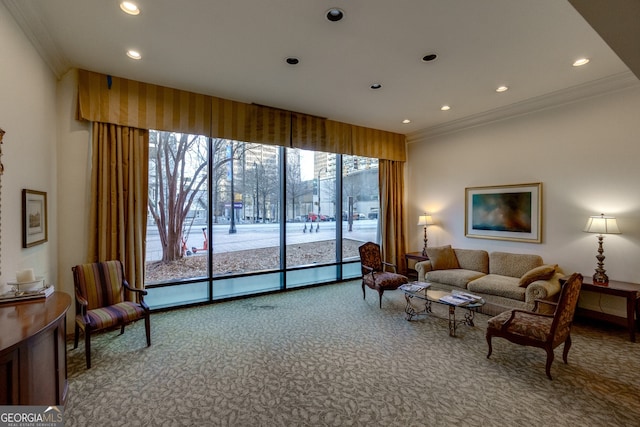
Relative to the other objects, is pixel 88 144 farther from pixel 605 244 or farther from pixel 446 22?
pixel 605 244

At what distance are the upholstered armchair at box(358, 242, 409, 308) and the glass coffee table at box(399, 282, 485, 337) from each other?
0.93ft

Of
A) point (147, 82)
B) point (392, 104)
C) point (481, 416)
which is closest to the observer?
point (481, 416)

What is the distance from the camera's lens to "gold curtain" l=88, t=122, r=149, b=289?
11.7 ft

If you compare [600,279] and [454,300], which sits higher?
[600,279]

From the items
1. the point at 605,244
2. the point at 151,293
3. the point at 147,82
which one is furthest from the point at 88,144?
the point at 605,244

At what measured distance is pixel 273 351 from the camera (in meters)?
3.08

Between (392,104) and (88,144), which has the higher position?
(392,104)

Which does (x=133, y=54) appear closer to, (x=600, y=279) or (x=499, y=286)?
(x=499, y=286)

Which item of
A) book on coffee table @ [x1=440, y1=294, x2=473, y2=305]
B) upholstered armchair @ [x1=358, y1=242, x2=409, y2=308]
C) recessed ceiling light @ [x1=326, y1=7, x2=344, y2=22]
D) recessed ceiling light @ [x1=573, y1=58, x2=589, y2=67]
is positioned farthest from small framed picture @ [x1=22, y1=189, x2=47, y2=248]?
recessed ceiling light @ [x1=573, y1=58, x2=589, y2=67]

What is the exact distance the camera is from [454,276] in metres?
4.62

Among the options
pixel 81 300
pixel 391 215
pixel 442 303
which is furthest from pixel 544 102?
pixel 81 300

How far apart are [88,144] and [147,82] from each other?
43.6 inches

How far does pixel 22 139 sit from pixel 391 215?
564 centimetres

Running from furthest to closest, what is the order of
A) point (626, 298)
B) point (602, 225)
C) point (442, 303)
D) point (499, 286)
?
point (499, 286) → point (602, 225) → point (442, 303) → point (626, 298)
